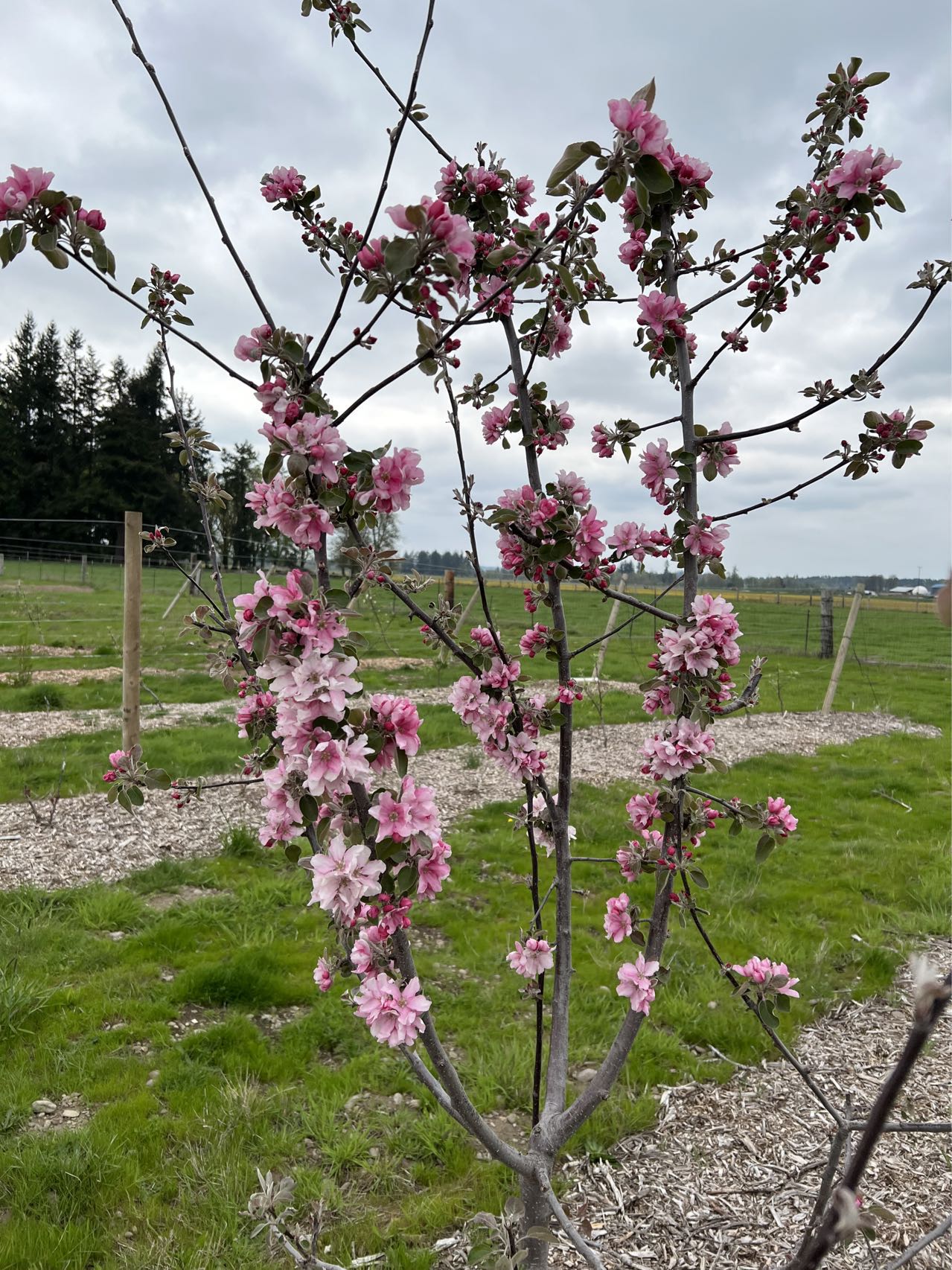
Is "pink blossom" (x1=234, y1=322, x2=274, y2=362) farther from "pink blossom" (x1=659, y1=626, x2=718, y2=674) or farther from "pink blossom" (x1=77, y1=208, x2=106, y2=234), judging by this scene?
"pink blossom" (x1=659, y1=626, x2=718, y2=674)

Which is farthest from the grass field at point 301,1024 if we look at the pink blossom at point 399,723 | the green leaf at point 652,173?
the green leaf at point 652,173

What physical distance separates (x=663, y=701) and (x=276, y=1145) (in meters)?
2.33

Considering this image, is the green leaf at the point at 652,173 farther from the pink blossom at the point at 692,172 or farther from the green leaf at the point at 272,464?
the green leaf at the point at 272,464

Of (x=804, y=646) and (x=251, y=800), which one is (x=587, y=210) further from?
(x=804, y=646)

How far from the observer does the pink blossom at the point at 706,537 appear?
1.95 m

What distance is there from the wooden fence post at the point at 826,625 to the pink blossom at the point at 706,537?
1848 centimetres

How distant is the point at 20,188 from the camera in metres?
1.32

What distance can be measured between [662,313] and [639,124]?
25.5 inches

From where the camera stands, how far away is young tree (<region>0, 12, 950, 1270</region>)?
136 centimetres

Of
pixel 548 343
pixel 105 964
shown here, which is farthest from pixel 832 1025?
pixel 105 964

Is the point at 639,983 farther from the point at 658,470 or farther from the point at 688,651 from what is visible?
the point at 658,470

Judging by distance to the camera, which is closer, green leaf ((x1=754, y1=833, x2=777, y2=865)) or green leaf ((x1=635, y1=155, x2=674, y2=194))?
green leaf ((x1=635, y1=155, x2=674, y2=194))

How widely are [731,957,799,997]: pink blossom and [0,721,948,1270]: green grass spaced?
137cm

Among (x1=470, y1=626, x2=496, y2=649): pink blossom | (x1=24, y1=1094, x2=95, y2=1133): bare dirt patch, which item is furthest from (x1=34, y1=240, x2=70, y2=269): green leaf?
(x1=24, y1=1094, x2=95, y2=1133): bare dirt patch
